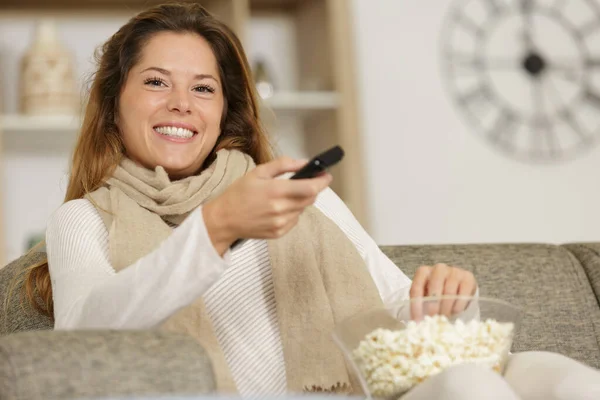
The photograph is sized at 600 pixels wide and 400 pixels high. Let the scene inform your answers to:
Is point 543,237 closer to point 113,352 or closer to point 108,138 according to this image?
point 108,138

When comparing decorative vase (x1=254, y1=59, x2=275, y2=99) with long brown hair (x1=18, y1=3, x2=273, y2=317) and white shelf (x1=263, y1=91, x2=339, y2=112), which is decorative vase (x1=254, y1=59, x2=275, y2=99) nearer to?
white shelf (x1=263, y1=91, x2=339, y2=112)

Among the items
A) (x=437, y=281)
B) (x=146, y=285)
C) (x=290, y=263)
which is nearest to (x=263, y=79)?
(x=290, y=263)

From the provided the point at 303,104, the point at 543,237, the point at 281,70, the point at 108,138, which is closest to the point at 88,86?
the point at 108,138

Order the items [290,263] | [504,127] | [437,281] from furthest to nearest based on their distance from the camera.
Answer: [504,127], [290,263], [437,281]

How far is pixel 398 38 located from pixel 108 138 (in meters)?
2.16

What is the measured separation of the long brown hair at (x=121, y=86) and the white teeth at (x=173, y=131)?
106 millimetres

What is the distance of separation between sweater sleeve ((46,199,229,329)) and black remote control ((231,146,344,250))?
156mm

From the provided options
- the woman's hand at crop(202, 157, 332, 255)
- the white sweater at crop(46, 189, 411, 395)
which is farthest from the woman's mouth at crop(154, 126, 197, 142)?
the woman's hand at crop(202, 157, 332, 255)

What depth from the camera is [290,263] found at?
183 centimetres

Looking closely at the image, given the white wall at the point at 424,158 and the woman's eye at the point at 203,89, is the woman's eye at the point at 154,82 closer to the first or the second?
the woman's eye at the point at 203,89

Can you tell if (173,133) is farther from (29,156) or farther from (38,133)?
(29,156)

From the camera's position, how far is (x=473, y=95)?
13.1 feet

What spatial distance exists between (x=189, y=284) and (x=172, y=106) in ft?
2.06

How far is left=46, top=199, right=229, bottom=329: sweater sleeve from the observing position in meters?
1.38
